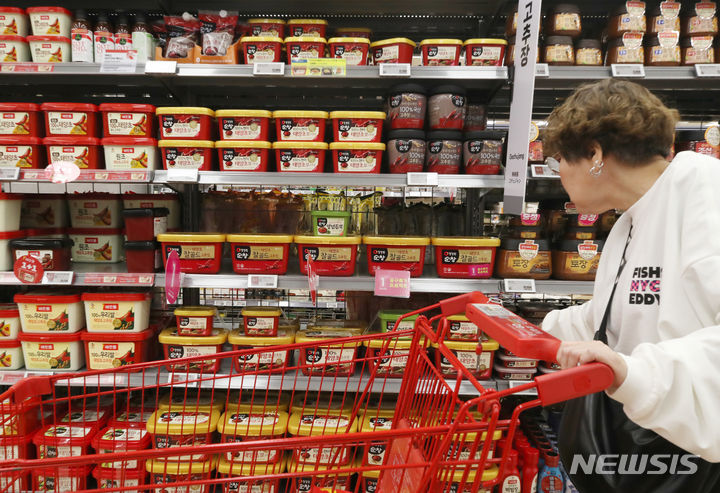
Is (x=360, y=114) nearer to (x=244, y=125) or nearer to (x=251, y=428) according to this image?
(x=244, y=125)

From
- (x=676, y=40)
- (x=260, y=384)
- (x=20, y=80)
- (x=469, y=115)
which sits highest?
(x=676, y=40)

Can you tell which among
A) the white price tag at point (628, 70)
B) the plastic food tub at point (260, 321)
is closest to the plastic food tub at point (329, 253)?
the plastic food tub at point (260, 321)

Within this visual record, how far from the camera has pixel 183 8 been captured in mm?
2506

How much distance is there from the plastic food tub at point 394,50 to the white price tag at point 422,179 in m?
0.56

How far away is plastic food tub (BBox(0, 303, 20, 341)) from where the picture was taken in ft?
7.14

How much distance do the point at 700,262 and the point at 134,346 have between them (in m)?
2.22

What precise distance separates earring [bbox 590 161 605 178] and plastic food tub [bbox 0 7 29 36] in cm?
257

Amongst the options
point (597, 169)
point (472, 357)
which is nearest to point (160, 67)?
point (597, 169)

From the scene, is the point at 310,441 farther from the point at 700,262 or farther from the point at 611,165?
the point at 611,165

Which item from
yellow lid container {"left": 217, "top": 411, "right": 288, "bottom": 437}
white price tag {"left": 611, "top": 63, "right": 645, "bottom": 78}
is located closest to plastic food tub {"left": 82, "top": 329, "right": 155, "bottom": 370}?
yellow lid container {"left": 217, "top": 411, "right": 288, "bottom": 437}

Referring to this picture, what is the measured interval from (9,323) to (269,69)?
5.73ft

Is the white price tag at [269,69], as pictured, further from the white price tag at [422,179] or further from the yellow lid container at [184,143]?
the white price tag at [422,179]

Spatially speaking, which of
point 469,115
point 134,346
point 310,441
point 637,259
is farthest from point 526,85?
point 134,346

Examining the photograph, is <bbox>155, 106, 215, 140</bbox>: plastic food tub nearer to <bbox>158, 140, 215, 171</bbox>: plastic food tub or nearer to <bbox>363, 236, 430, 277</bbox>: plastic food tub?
<bbox>158, 140, 215, 171</bbox>: plastic food tub
